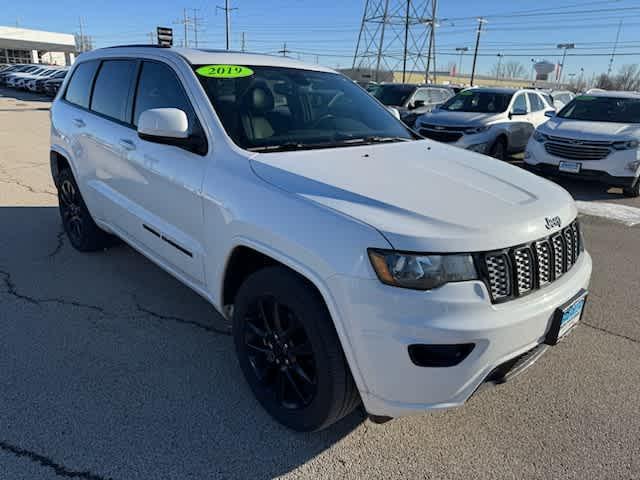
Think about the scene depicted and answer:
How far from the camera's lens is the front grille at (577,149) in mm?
7652

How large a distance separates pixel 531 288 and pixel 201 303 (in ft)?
8.21

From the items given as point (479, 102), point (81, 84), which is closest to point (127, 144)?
point (81, 84)

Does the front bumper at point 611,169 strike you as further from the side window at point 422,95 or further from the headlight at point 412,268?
the headlight at point 412,268

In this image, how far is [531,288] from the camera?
83.7 inches

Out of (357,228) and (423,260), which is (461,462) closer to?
(423,260)

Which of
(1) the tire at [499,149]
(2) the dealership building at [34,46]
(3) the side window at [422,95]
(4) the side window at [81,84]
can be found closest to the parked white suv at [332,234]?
(4) the side window at [81,84]

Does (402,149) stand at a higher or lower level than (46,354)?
higher

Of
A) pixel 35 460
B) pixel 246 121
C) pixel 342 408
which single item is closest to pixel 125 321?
pixel 35 460

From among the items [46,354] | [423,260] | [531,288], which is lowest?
[46,354]

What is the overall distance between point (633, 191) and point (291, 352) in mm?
7808

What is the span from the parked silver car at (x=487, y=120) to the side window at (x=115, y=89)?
6988 mm

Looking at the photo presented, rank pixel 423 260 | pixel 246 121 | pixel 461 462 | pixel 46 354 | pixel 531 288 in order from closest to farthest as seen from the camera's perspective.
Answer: pixel 423 260, pixel 531 288, pixel 461 462, pixel 246 121, pixel 46 354

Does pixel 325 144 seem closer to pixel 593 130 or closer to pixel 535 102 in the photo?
pixel 593 130

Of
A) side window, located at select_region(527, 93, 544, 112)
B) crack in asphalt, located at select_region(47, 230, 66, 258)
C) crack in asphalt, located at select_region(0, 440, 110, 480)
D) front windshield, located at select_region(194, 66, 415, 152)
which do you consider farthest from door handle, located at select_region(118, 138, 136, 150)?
side window, located at select_region(527, 93, 544, 112)
